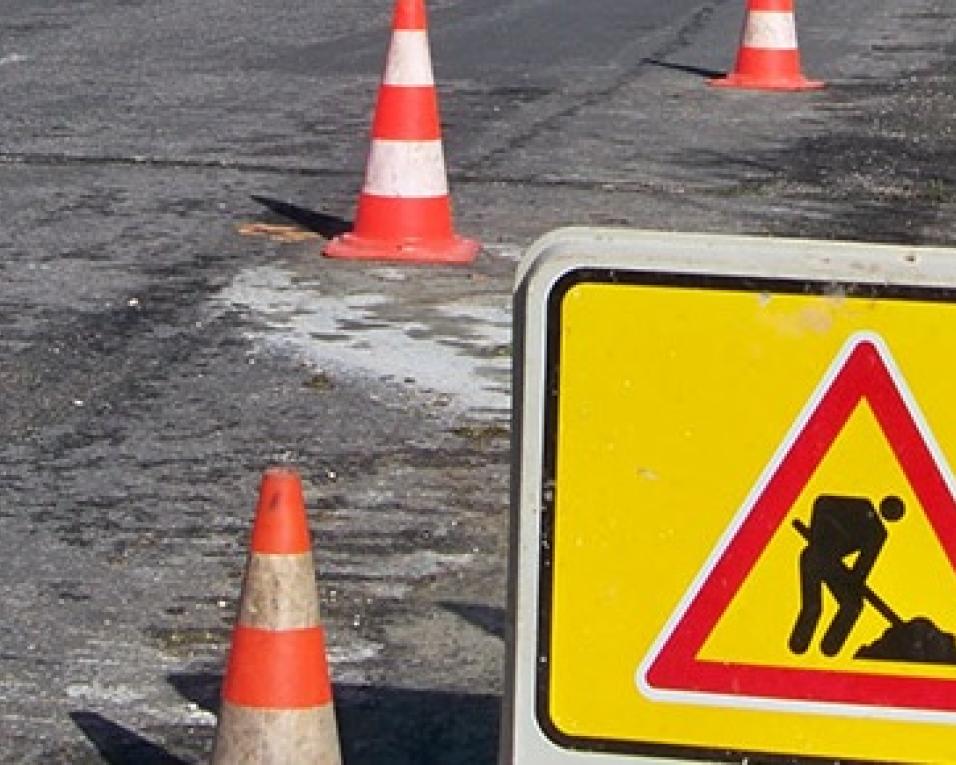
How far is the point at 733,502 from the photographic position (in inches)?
127

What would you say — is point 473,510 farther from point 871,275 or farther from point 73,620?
point 871,275

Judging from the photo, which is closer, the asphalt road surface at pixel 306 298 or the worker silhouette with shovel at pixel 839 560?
the worker silhouette with shovel at pixel 839 560

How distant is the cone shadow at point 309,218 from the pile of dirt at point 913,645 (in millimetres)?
6314

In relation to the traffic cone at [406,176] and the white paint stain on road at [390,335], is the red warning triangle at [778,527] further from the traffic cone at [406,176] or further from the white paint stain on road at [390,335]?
the traffic cone at [406,176]

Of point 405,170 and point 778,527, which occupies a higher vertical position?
point 778,527

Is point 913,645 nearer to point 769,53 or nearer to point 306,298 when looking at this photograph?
point 306,298

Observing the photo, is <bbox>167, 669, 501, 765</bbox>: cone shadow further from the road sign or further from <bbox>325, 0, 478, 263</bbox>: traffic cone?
<bbox>325, 0, 478, 263</bbox>: traffic cone

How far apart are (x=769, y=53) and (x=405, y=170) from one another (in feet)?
16.5

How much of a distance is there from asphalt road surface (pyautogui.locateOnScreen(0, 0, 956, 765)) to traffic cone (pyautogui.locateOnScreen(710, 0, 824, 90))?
0.64 feet

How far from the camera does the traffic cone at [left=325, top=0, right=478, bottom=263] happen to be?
9.15 m

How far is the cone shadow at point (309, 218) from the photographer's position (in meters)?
9.59

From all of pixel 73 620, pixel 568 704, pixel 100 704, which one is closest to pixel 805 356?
pixel 568 704

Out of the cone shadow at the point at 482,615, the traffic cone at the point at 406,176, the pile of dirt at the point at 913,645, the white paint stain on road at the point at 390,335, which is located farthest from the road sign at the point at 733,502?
the traffic cone at the point at 406,176

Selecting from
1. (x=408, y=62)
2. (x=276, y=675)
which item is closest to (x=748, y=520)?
(x=276, y=675)
